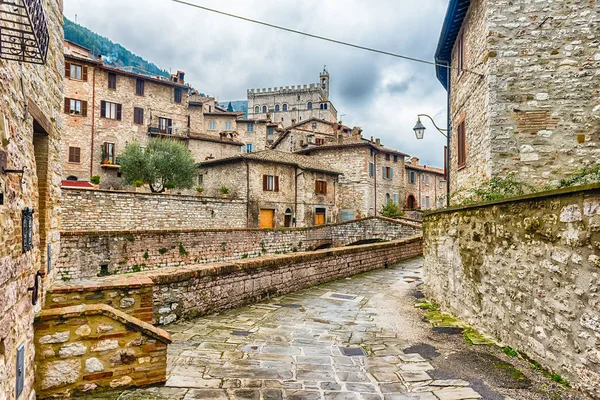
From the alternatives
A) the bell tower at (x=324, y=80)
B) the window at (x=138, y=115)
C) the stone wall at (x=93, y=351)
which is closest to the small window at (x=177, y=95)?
the window at (x=138, y=115)

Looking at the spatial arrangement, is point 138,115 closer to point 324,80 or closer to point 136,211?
point 136,211

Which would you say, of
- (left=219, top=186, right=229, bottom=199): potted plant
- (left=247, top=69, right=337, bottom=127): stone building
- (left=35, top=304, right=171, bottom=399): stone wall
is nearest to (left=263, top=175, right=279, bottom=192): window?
(left=219, top=186, right=229, bottom=199): potted plant

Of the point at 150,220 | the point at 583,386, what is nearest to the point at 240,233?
the point at 150,220

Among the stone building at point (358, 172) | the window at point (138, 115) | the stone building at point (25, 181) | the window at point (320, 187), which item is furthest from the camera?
the stone building at point (358, 172)

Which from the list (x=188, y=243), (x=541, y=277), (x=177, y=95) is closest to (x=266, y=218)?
(x=188, y=243)

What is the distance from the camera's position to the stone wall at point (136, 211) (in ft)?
61.0

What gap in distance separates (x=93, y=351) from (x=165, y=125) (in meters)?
34.4

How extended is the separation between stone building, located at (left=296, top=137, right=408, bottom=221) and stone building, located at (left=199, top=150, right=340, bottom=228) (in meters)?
2.30

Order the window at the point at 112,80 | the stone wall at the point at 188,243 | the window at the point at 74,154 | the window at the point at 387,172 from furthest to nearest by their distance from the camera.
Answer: the window at the point at 387,172, the window at the point at 112,80, the window at the point at 74,154, the stone wall at the point at 188,243

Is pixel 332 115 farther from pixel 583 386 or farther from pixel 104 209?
pixel 583 386

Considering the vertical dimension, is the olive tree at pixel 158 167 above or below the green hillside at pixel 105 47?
below

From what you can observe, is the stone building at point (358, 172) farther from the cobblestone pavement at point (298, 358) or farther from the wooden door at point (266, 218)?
the cobblestone pavement at point (298, 358)

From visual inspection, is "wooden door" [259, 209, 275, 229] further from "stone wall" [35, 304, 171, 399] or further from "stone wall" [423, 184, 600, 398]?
"stone wall" [35, 304, 171, 399]

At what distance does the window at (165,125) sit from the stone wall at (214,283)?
1108 inches
